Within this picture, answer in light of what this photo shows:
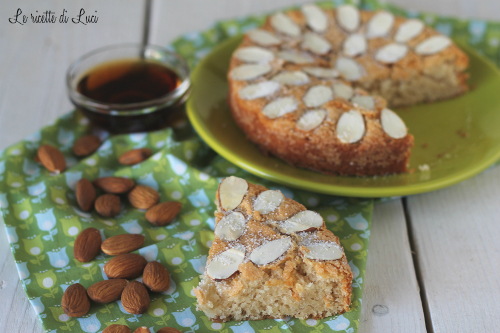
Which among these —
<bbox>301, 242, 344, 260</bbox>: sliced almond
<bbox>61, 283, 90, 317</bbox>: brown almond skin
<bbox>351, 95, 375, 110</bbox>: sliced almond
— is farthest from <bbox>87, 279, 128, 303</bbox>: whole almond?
<bbox>351, 95, 375, 110</bbox>: sliced almond

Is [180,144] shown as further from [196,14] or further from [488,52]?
[488,52]

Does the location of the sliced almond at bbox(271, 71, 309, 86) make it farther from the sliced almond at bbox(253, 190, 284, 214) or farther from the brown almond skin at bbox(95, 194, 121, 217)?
the brown almond skin at bbox(95, 194, 121, 217)

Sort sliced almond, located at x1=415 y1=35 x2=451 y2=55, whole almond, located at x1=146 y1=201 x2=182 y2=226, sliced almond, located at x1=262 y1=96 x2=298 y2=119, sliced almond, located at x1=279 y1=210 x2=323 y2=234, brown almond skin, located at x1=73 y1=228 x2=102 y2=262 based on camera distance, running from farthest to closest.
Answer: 1. sliced almond, located at x1=415 y1=35 x2=451 y2=55
2. sliced almond, located at x1=262 y1=96 x2=298 y2=119
3. whole almond, located at x1=146 y1=201 x2=182 y2=226
4. brown almond skin, located at x1=73 y1=228 x2=102 y2=262
5. sliced almond, located at x1=279 y1=210 x2=323 y2=234

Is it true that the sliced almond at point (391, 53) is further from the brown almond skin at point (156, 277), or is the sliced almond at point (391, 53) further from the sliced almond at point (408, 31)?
the brown almond skin at point (156, 277)

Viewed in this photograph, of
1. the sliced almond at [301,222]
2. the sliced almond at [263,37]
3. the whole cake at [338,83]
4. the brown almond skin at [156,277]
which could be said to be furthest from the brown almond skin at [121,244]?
the sliced almond at [263,37]

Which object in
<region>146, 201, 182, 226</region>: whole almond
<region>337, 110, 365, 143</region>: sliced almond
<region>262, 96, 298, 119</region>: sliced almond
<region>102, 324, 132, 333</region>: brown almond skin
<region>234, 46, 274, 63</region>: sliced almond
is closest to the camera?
<region>102, 324, 132, 333</region>: brown almond skin

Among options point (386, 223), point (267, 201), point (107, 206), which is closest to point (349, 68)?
point (386, 223)

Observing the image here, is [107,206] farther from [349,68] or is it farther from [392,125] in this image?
[349,68]
